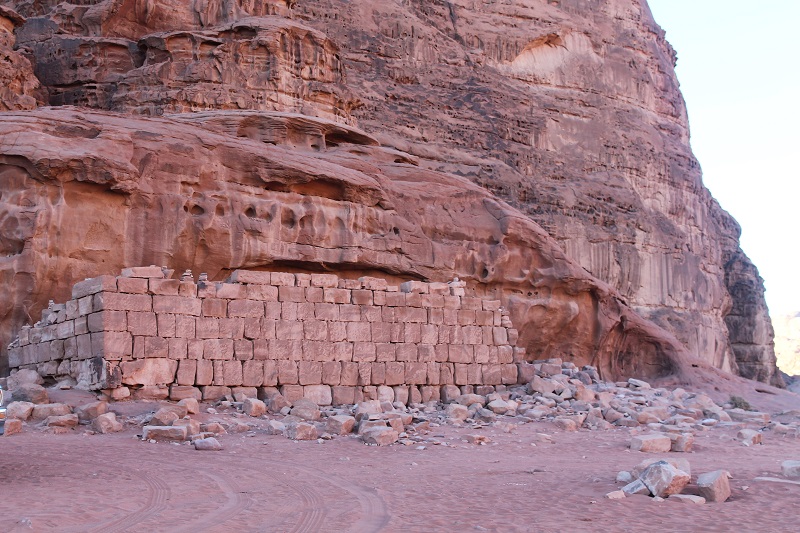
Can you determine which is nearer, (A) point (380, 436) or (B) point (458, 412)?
(A) point (380, 436)

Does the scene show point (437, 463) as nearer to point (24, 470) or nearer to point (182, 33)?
point (24, 470)

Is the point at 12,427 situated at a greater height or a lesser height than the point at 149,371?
lesser

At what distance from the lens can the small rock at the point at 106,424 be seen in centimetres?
1137

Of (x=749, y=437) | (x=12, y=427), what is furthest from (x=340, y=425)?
(x=749, y=437)

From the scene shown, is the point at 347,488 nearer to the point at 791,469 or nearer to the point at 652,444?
the point at 791,469

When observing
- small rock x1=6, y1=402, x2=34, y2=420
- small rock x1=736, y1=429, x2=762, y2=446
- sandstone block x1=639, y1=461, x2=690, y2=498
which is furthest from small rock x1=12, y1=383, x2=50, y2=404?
small rock x1=736, y1=429, x2=762, y2=446

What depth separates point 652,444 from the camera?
11898 mm

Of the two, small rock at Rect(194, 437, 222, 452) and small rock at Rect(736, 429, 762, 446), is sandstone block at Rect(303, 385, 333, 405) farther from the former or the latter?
small rock at Rect(736, 429, 762, 446)

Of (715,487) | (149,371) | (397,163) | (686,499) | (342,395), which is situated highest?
(397,163)

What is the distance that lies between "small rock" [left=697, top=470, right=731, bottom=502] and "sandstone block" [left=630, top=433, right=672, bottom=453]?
3757 mm

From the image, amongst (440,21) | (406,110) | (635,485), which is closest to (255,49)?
(406,110)

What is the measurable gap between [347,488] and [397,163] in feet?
42.5

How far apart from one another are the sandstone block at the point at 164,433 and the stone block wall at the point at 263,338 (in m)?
2.06

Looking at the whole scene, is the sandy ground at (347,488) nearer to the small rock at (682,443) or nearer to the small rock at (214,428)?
the small rock at (214,428)
